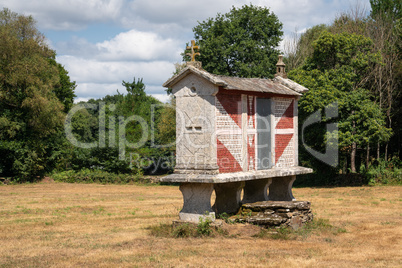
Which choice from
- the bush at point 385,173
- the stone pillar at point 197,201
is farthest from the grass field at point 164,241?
the bush at point 385,173

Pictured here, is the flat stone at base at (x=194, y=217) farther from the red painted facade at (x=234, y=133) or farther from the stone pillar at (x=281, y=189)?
the stone pillar at (x=281, y=189)

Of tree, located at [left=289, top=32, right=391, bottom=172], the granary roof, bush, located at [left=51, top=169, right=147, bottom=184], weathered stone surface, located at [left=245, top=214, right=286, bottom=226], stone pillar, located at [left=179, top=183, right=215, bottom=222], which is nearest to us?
the granary roof

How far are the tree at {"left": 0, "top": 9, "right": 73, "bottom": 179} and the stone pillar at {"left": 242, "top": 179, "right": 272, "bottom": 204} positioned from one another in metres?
24.9

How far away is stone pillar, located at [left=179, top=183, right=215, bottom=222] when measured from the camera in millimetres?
14961

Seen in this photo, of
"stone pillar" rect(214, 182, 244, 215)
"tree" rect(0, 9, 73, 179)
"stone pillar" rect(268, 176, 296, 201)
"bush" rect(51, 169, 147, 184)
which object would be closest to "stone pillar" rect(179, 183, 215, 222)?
"stone pillar" rect(214, 182, 244, 215)

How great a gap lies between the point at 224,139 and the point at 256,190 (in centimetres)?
355

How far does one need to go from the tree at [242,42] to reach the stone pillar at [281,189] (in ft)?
71.7

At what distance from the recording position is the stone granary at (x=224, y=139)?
14719mm

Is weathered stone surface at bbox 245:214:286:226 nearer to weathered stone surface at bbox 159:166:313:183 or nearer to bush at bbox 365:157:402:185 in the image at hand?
weathered stone surface at bbox 159:166:313:183


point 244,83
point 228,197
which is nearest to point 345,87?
point 244,83

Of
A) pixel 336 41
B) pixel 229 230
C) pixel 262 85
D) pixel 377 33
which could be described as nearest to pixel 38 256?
pixel 229 230

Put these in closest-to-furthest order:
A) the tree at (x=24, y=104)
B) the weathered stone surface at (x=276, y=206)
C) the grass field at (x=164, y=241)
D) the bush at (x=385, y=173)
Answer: the grass field at (x=164, y=241) → the weathered stone surface at (x=276, y=206) → the bush at (x=385, y=173) → the tree at (x=24, y=104)

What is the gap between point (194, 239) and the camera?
47.3 feet

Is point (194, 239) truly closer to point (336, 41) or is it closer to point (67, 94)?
point (336, 41)
